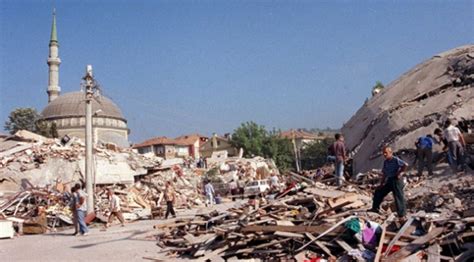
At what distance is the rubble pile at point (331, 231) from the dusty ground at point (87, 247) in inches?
23.3

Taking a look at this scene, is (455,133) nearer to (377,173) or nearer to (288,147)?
(377,173)

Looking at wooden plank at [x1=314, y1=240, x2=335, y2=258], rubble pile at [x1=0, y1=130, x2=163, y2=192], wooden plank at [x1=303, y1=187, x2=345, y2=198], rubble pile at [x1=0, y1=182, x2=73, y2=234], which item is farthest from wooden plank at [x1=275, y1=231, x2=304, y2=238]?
rubble pile at [x1=0, y1=130, x2=163, y2=192]

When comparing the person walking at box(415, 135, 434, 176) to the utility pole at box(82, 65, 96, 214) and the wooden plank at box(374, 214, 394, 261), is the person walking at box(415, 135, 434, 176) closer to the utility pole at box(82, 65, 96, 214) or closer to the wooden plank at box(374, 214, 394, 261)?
the wooden plank at box(374, 214, 394, 261)

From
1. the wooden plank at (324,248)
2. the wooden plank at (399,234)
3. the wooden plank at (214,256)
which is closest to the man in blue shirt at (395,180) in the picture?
the wooden plank at (399,234)

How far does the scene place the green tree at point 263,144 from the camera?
74.1 m

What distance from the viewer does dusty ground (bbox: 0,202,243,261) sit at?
9.85 m

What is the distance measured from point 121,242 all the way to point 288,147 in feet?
211

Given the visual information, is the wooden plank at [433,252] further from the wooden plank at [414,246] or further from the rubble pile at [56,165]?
the rubble pile at [56,165]

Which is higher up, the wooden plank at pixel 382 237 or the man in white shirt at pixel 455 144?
the man in white shirt at pixel 455 144

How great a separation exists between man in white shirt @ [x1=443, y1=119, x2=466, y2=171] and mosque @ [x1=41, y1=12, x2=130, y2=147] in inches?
2105

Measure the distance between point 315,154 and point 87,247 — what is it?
5818 cm

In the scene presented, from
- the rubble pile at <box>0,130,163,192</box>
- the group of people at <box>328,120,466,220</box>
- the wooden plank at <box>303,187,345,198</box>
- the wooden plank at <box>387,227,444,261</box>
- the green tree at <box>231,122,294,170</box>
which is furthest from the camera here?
the green tree at <box>231,122,294,170</box>

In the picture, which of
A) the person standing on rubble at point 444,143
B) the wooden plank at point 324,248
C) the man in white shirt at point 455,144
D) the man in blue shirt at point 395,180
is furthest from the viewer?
the person standing on rubble at point 444,143

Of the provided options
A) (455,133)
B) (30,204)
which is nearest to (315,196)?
(455,133)
